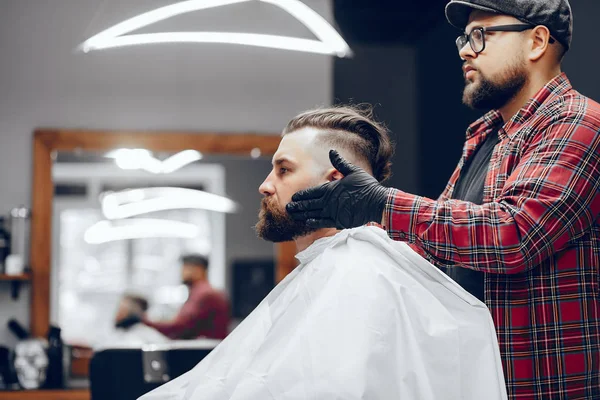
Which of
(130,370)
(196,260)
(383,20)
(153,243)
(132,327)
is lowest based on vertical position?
(132,327)

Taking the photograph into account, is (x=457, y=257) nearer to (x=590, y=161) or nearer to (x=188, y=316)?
(x=590, y=161)

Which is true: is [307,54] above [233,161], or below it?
above

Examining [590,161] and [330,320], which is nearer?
[330,320]

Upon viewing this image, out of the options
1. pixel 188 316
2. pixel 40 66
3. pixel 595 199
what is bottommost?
pixel 188 316

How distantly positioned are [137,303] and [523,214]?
14.4 ft

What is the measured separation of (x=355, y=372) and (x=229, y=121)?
3.81 m

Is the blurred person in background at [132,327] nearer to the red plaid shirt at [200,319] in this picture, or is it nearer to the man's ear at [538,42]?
the red plaid shirt at [200,319]

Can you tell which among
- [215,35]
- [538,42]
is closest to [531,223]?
[538,42]

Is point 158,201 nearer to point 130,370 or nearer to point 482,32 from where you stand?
point 130,370

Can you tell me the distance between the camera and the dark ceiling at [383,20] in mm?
4125

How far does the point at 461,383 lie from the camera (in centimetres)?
148

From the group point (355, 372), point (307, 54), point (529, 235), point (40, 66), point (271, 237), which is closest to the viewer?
point (355, 372)

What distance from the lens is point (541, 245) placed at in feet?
5.09

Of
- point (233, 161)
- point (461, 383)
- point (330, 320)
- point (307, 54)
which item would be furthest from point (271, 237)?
point (307, 54)
